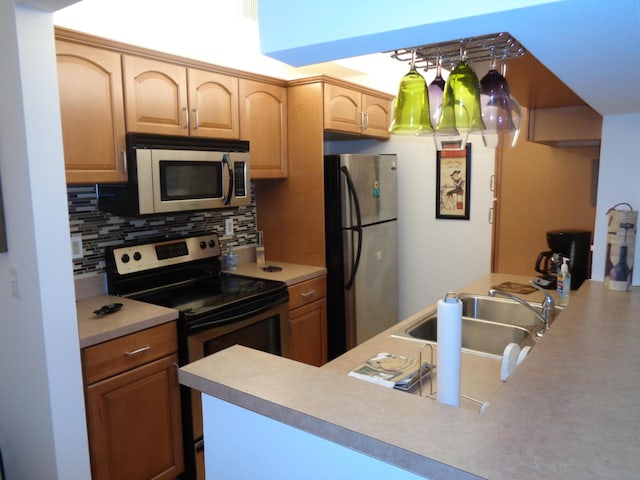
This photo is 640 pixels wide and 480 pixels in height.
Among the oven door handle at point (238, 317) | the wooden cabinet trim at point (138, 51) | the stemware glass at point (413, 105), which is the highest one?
the wooden cabinet trim at point (138, 51)

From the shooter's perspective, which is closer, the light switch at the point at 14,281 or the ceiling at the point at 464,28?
the ceiling at the point at 464,28

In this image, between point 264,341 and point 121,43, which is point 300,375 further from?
point 121,43

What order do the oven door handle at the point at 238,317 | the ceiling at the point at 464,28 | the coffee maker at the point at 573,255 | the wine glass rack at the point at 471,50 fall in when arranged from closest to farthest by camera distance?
the ceiling at the point at 464,28
the wine glass rack at the point at 471,50
the oven door handle at the point at 238,317
the coffee maker at the point at 573,255

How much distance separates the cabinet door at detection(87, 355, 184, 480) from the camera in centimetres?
197

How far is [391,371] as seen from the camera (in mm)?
1444

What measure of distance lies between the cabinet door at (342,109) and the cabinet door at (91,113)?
1.35 meters

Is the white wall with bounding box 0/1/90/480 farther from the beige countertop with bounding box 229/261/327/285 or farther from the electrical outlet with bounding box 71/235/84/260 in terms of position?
the beige countertop with bounding box 229/261/327/285

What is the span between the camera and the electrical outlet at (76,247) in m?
2.40

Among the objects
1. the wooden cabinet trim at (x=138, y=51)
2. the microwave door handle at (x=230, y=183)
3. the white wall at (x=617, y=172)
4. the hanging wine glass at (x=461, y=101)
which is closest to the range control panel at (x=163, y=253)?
the microwave door handle at (x=230, y=183)

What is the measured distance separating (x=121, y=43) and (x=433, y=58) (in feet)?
5.00

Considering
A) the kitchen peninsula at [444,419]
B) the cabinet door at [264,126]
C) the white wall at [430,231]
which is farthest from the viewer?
the white wall at [430,231]

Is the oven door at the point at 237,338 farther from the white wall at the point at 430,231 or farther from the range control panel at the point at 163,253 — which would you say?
the white wall at the point at 430,231

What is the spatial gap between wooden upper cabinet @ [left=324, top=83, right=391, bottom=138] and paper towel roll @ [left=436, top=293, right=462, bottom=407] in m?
2.32

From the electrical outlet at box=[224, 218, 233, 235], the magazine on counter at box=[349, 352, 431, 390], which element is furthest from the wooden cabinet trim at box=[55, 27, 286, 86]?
the magazine on counter at box=[349, 352, 431, 390]
